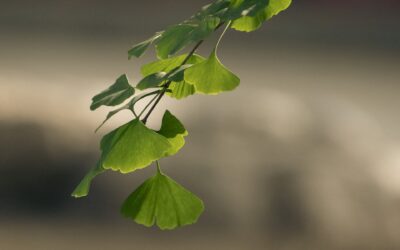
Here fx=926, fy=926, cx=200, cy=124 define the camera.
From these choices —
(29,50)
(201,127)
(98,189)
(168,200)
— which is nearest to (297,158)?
(201,127)

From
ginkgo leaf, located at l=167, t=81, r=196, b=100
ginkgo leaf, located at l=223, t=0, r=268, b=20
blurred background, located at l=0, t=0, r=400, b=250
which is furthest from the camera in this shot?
blurred background, located at l=0, t=0, r=400, b=250

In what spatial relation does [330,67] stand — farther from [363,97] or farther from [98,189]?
[98,189]

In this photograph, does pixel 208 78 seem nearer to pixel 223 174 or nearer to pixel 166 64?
pixel 166 64

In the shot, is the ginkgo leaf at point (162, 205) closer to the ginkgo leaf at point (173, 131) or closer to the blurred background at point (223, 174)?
the ginkgo leaf at point (173, 131)

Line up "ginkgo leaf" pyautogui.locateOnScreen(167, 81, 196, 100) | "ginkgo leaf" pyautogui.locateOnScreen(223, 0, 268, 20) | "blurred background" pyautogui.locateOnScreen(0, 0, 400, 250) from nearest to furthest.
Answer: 1. "ginkgo leaf" pyautogui.locateOnScreen(223, 0, 268, 20)
2. "ginkgo leaf" pyautogui.locateOnScreen(167, 81, 196, 100)
3. "blurred background" pyautogui.locateOnScreen(0, 0, 400, 250)

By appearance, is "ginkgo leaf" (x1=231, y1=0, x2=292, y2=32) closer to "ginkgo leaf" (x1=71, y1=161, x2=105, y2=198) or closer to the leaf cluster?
the leaf cluster

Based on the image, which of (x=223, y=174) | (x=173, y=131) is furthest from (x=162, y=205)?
(x=223, y=174)

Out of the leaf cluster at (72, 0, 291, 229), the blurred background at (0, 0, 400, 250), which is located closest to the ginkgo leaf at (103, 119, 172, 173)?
the leaf cluster at (72, 0, 291, 229)

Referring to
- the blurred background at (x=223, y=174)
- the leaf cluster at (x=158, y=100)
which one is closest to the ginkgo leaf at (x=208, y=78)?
the leaf cluster at (x=158, y=100)
